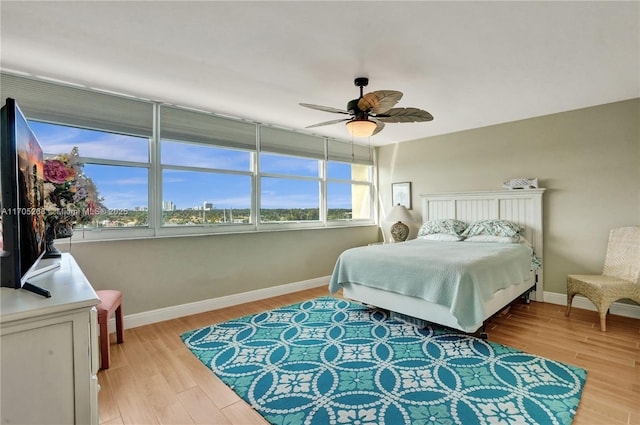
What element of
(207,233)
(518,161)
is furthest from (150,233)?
(518,161)

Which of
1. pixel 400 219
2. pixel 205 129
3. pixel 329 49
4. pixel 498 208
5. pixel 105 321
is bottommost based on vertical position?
pixel 105 321

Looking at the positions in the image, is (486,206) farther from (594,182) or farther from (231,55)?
(231,55)

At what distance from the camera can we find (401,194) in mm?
5633

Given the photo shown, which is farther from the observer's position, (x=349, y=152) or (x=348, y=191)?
(x=348, y=191)

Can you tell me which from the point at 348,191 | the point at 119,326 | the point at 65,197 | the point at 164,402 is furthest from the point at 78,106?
the point at 348,191

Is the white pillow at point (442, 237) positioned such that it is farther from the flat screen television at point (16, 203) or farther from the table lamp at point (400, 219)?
the flat screen television at point (16, 203)

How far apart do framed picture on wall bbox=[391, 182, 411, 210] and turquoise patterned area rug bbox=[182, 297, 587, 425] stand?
9.13 feet

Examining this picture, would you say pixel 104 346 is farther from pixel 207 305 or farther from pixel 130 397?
pixel 207 305

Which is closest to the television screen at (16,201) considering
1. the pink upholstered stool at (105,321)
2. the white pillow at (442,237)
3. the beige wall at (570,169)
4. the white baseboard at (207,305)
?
Answer: the pink upholstered stool at (105,321)

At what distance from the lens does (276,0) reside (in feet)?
5.79

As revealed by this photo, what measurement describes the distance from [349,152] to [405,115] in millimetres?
2948

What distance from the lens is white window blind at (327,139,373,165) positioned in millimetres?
5332

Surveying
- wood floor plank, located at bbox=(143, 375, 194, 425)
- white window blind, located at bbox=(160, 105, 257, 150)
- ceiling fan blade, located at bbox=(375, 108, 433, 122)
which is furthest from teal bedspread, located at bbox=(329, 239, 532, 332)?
white window blind, located at bbox=(160, 105, 257, 150)

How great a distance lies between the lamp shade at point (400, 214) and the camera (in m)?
5.10
